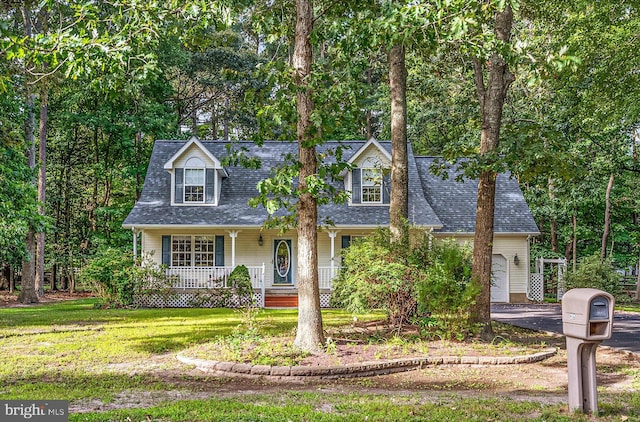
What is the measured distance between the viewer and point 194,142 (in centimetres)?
2091

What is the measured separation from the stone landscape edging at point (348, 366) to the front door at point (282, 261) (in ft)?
40.6

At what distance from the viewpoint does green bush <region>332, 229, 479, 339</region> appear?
10.0m

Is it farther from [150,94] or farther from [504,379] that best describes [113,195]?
[504,379]

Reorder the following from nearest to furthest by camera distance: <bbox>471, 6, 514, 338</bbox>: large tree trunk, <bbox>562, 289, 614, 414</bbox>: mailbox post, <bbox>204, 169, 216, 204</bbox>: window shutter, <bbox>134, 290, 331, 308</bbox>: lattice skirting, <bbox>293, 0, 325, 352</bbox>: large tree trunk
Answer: <bbox>562, 289, 614, 414</bbox>: mailbox post
<bbox>293, 0, 325, 352</bbox>: large tree trunk
<bbox>471, 6, 514, 338</bbox>: large tree trunk
<bbox>134, 290, 331, 308</bbox>: lattice skirting
<bbox>204, 169, 216, 204</bbox>: window shutter

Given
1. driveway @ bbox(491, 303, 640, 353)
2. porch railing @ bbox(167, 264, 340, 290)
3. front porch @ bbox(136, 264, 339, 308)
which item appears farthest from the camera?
porch railing @ bbox(167, 264, 340, 290)

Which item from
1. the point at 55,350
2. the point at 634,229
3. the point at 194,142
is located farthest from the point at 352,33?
the point at 634,229

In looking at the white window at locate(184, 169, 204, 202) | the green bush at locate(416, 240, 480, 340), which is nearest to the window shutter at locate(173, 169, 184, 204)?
the white window at locate(184, 169, 204, 202)

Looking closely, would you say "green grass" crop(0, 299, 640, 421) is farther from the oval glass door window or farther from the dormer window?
the dormer window

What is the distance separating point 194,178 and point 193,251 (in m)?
2.78

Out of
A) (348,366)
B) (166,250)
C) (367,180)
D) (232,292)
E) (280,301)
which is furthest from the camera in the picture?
(367,180)

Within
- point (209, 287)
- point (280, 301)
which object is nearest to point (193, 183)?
point (209, 287)

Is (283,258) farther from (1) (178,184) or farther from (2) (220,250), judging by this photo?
(1) (178,184)

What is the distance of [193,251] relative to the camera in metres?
21.2

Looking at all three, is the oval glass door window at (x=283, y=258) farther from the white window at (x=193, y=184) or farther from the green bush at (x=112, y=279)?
the green bush at (x=112, y=279)
